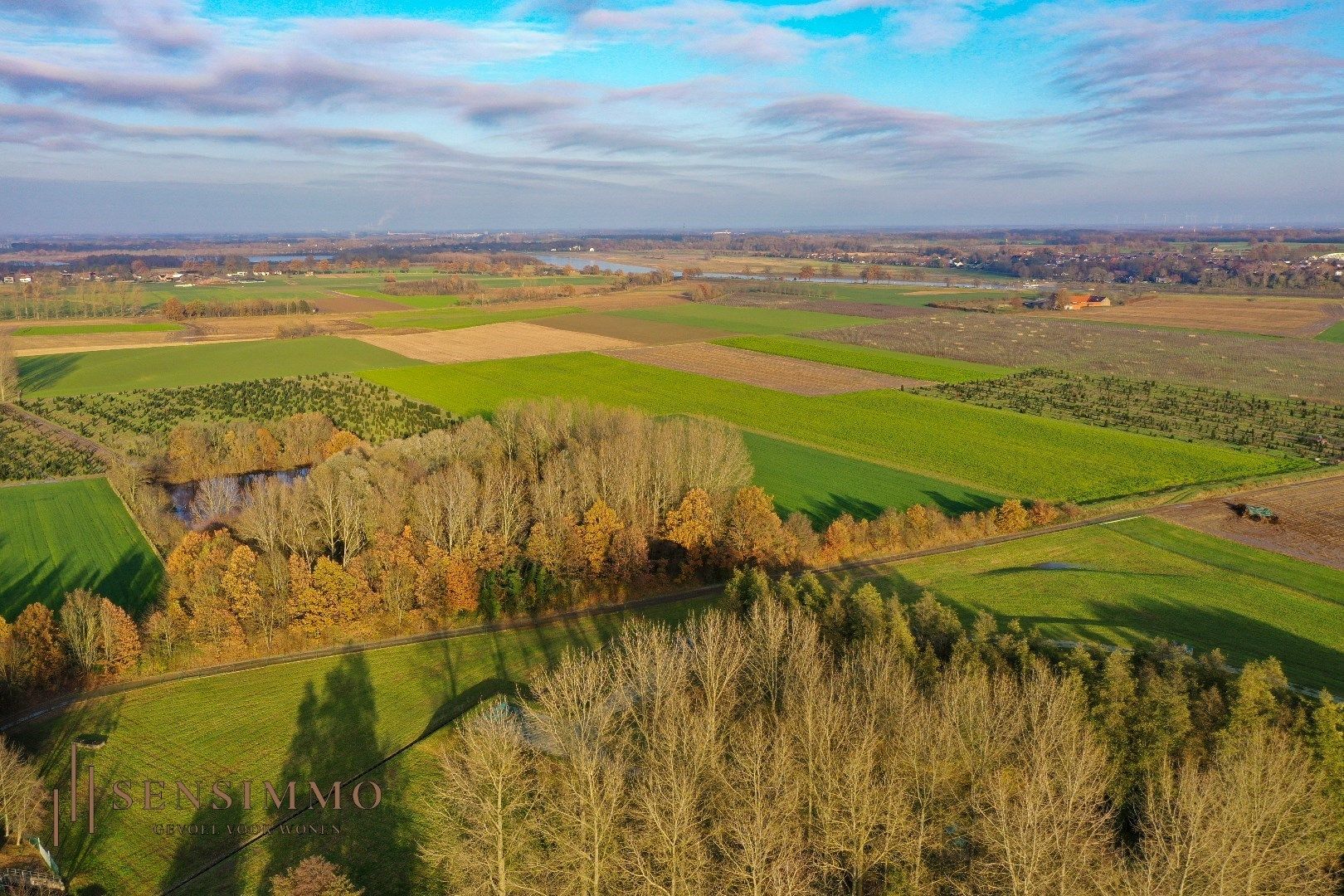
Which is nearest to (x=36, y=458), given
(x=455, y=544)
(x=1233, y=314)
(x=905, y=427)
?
(x=455, y=544)

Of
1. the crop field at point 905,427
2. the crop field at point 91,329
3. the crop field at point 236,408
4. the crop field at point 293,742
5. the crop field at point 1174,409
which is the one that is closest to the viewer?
the crop field at point 293,742

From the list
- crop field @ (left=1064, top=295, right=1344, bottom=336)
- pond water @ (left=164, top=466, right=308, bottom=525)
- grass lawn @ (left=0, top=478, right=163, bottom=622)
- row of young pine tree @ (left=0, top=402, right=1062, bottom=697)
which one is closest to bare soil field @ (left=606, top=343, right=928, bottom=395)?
row of young pine tree @ (left=0, top=402, right=1062, bottom=697)

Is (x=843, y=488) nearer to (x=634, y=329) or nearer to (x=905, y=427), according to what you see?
(x=905, y=427)

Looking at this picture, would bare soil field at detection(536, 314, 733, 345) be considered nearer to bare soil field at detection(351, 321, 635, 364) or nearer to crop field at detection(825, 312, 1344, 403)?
bare soil field at detection(351, 321, 635, 364)

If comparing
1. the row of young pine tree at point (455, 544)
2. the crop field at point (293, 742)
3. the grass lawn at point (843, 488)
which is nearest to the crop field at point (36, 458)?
the row of young pine tree at point (455, 544)

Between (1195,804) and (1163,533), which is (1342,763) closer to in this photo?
(1195,804)

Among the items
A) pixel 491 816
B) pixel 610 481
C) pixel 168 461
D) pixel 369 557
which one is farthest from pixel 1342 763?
pixel 168 461

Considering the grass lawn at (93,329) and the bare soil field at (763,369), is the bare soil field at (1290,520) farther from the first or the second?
the grass lawn at (93,329)
